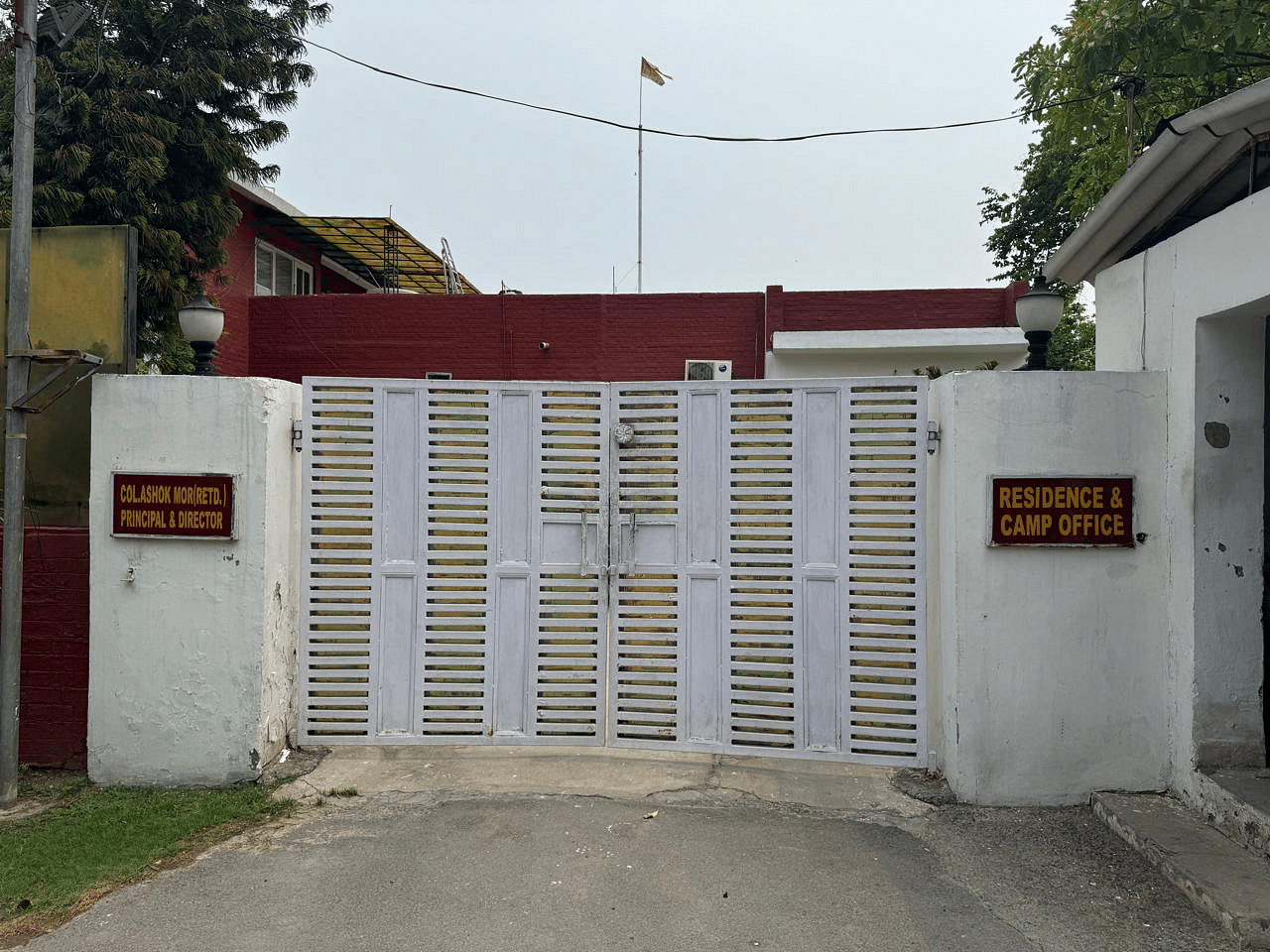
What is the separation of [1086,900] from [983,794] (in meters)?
1.05

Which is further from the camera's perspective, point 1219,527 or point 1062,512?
point 1062,512

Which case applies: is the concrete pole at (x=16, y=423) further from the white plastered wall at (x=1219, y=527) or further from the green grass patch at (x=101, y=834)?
the white plastered wall at (x=1219, y=527)

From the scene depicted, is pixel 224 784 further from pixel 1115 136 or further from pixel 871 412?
pixel 1115 136

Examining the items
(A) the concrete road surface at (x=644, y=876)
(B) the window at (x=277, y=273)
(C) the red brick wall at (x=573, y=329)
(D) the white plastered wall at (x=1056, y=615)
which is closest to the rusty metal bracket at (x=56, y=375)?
(A) the concrete road surface at (x=644, y=876)

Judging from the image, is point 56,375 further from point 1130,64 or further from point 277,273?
point 277,273

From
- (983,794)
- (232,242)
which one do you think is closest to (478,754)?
(983,794)

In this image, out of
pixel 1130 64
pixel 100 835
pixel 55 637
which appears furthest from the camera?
pixel 1130 64

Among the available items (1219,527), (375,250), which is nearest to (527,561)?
(1219,527)

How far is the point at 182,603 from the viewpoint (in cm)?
549

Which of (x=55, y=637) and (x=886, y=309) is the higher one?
(x=886, y=309)

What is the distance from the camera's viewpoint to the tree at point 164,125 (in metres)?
12.9

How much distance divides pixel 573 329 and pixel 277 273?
6.61 m

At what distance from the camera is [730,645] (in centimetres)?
569

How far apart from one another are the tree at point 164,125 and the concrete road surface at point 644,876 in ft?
34.2
